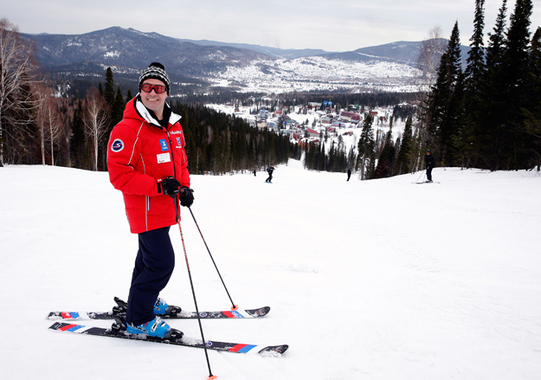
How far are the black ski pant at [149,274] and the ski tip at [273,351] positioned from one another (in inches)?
44.2

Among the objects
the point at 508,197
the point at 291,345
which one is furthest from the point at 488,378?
the point at 508,197

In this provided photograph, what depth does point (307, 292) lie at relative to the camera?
3.79 metres

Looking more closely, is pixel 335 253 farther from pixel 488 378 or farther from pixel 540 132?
pixel 540 132

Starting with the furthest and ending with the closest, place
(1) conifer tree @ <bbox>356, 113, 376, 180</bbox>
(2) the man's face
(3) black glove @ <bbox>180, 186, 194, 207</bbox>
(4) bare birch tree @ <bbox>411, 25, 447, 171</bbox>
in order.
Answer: (1) conifer tree @ <bbox>356, 113, 376, 180</bbox> < (4) bare birch tree @ <bbox>411, 25, 447, 171</bbox> < (3) black glove @ <bbox>180, 186, 194, 207</bbox> < (2) the man's face

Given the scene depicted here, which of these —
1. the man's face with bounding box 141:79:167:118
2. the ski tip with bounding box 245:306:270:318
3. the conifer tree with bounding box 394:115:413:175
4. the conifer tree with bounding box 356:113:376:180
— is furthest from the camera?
the conifer tree with bounding box 356:113:376:180

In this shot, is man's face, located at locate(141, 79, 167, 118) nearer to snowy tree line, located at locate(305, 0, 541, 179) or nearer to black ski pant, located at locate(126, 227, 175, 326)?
black ski pant, located at locate(126, 227, 175, 326)

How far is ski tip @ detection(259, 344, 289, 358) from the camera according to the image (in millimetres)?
2447

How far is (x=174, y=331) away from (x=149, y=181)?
149cm

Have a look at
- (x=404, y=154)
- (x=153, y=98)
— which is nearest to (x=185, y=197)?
(x=153, y=98)

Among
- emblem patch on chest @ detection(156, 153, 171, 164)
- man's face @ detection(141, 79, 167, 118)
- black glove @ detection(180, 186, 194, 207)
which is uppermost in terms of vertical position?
man's face @ detection(141, 79, 167, 118)

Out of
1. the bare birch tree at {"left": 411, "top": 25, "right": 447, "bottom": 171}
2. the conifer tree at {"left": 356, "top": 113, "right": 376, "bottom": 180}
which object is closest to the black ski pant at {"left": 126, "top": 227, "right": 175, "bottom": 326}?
the bare birch tree at {"left": 411, "top": 25, "right": 447, "bottom": 171}

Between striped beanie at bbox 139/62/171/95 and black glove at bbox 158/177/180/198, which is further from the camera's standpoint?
striped beanie at bbox 139/62/171/95

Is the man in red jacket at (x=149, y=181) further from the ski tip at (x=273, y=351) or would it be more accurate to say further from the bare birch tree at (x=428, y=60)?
the bare birch tree at (x=428, y=60)

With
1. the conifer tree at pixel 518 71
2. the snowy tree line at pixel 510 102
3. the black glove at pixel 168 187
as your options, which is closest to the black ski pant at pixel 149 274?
the black glove at pixel 168 187
